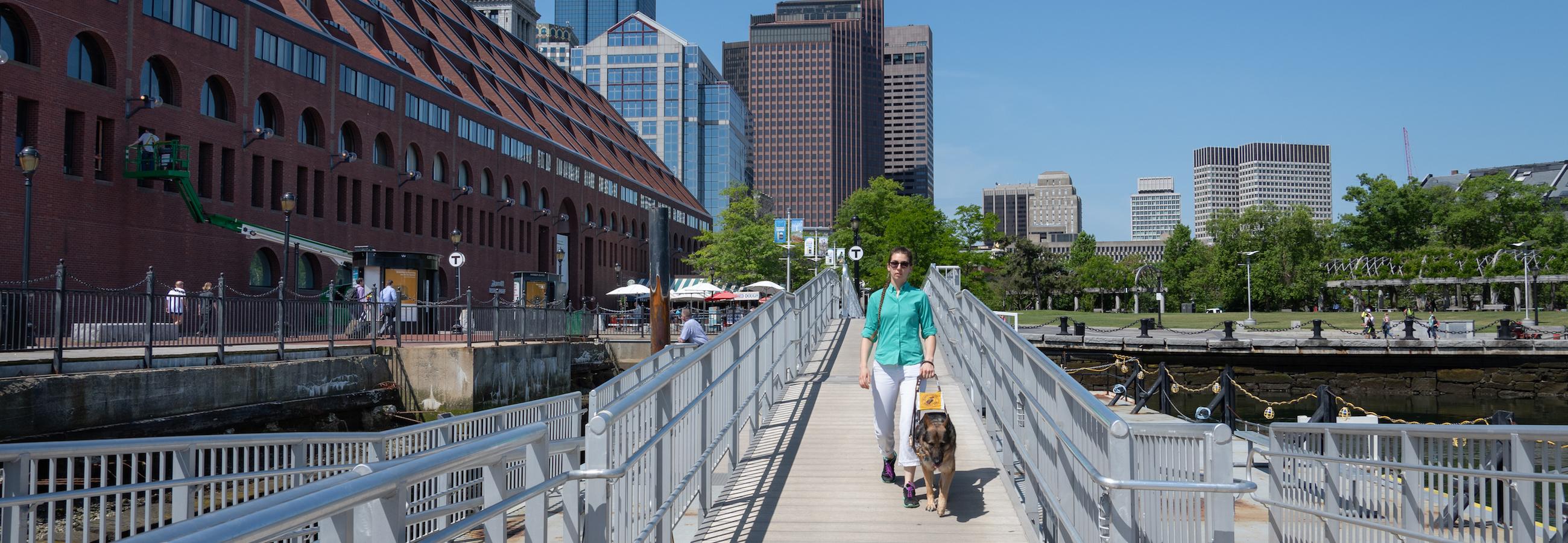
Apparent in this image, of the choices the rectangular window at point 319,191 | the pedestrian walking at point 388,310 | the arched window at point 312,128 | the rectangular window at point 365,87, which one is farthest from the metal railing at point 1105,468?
the rectangular window at point 365,87

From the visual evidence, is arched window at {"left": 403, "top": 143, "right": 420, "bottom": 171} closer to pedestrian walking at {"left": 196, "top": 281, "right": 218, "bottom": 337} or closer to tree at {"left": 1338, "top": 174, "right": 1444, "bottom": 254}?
pedestrian walking at {"left": 196, "top": 281, "right": 218, "bottom": 337}

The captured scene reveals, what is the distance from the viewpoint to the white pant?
7.38 meters

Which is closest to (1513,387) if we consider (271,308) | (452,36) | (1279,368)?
(1279,368)

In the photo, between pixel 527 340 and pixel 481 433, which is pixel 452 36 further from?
pixel 481 433

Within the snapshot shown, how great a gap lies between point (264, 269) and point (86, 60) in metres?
10.3

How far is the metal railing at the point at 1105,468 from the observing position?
4.34m

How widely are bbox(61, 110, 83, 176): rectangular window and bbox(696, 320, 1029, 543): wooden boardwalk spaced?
95.6 feet

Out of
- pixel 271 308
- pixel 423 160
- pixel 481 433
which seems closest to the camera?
pixel 481 433

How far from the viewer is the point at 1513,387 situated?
4228 centimetres

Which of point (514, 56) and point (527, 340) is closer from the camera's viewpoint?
point (527, 340)

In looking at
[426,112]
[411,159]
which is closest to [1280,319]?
[426,112]

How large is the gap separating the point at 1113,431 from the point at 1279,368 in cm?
4643

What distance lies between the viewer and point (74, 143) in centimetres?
3178

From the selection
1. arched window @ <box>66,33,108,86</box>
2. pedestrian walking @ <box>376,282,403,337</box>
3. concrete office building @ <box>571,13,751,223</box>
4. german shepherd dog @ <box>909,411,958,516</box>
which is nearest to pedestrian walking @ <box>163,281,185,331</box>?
pedestrian walking @ <box>376,282,403,337</box>
